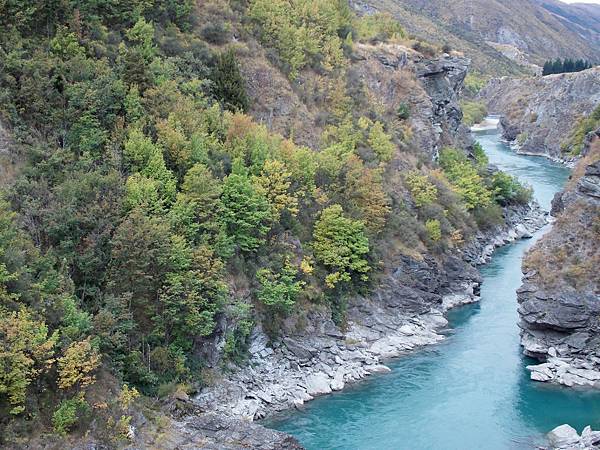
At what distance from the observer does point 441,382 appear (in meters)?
40.1

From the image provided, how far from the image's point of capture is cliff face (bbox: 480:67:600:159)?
4564 inches

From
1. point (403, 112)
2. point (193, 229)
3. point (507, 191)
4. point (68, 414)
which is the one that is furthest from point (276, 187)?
point (507, 191)

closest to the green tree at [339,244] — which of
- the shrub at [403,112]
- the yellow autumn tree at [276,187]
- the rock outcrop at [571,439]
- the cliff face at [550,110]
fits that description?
the yellow autumn tree at [276,187]

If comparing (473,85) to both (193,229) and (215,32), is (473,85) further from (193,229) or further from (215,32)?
(193,229)

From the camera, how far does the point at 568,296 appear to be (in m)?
43.1

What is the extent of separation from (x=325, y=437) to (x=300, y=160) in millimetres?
19572

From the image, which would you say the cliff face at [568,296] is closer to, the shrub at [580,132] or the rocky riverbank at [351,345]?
the rocky riverbank at [351,345]

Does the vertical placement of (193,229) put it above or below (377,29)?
below

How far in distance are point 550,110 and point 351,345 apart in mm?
93960

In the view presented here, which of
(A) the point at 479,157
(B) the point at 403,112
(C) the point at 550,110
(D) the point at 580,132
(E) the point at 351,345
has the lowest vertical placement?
(E) the point at 351,345

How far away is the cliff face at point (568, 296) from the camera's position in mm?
41438

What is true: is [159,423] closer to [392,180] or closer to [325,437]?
[325,437]

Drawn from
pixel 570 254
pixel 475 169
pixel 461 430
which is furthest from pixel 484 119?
pixel 461 430

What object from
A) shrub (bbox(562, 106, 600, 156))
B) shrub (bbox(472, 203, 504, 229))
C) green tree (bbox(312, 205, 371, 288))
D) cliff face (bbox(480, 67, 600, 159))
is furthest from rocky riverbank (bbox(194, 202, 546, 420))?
cliff face (bbox(480, 67, 600, 159))
